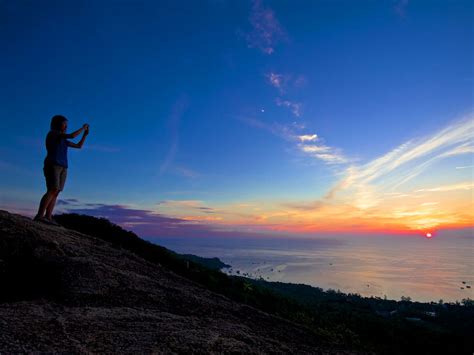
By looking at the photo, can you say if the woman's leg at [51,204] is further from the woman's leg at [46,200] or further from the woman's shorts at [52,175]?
the woman's shorts at [52,175]

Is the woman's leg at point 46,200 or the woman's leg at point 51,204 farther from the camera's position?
the woman's leg at point 51,204

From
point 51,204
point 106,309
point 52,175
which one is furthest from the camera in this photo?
point 51,204

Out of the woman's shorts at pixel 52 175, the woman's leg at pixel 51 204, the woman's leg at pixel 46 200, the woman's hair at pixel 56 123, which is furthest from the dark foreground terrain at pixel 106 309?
the woman's hair at pixel 56 123

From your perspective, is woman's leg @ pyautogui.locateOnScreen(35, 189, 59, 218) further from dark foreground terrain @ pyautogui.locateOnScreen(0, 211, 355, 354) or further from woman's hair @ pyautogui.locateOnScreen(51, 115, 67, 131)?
woman's hair @ pyautogui.locateOnScreen(51, 115, 67, 131)

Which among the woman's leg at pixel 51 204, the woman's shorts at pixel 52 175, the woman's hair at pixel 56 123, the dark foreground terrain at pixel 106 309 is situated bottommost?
the dark foreground terrain at pixel 106 309

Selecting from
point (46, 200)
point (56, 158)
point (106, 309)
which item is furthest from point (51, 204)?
point (106, 309)

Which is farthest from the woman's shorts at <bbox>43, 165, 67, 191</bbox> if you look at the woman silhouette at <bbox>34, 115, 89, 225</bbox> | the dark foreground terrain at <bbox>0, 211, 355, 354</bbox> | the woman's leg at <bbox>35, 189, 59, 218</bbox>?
the dark foreground terrain at <bbox>0, 211, 355, 354</bbox>

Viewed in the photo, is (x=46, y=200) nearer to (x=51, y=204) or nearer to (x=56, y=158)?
(x=51, y=204)

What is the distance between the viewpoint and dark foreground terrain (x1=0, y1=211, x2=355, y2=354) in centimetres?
337

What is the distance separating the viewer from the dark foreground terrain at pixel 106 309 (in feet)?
11.1

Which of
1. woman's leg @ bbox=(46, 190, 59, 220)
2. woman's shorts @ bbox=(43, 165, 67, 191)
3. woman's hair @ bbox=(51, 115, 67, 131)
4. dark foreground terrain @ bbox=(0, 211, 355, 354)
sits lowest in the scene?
dark foreground terrain @ bbox=(0, 211, 355, 354)

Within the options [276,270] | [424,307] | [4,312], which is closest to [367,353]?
[4,312]

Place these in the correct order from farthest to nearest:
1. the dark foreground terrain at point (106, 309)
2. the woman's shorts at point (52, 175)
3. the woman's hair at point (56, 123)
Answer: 1. the woman's hair at point (56, 123)
2. the woman's shorts at point (52, 175)
3. the dark foreground terrain at point (106, 309)

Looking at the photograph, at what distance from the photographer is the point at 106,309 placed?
437 cm
